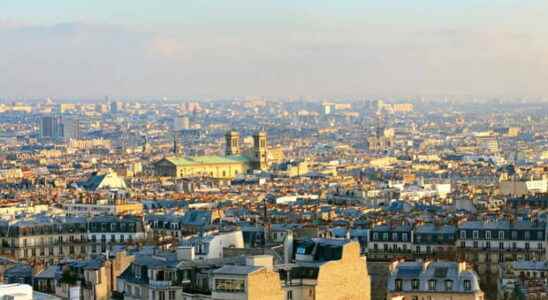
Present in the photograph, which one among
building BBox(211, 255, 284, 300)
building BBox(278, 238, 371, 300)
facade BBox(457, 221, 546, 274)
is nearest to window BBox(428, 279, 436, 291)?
building BBox(278, 238, 371, 300)

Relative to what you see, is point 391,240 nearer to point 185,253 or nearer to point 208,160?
point 185,253

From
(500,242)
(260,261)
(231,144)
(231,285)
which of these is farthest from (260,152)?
(231,285)

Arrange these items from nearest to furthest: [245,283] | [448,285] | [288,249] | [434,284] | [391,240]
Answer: [245,283] < [288,249] < [448,285] < [434,284] < [391,240]

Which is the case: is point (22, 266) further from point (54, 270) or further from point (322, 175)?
point (322, 175)

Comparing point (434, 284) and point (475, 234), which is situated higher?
point (434, 284)

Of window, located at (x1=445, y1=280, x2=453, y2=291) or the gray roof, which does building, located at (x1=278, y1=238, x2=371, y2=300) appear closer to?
the gray roof

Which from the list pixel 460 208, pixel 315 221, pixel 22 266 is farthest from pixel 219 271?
pixel 460 208

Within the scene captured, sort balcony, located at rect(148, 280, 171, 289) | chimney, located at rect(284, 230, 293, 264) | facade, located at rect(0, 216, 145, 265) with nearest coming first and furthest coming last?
balcony, located at rect(148, 280, 171, 289)
chimney, located at rect(284, 230, 293, 264)
facade, located at rect(0, 216, 145, 265)
